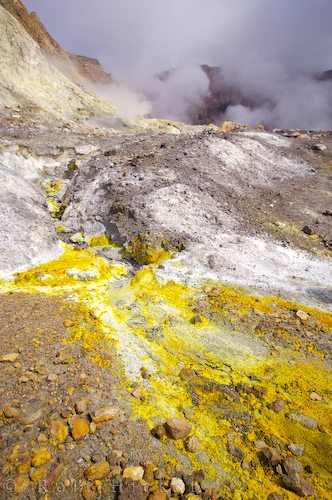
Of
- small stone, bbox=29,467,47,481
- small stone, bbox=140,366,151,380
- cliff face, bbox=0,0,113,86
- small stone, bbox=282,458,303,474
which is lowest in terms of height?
small stone, bbox=29,467,47,481

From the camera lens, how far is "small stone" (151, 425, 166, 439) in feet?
10.8

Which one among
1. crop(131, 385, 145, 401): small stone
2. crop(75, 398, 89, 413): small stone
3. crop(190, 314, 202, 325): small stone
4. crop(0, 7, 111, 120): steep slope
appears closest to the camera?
crop(75, 398, 89, 413): small stone

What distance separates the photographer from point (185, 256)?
25.3 ft

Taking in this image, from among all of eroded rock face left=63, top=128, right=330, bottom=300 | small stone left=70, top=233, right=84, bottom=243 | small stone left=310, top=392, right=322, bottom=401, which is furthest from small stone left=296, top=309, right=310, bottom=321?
small stone left=70, top=233, right=84, bottom=243

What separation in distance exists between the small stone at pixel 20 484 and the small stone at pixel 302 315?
4778 mm

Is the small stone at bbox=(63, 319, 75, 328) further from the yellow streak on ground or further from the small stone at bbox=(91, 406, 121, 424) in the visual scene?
the small stone at bbox=(91, 406, 121, 424)

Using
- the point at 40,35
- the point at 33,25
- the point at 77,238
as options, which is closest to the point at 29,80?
the point at 40,35

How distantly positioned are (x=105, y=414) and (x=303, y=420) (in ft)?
7.83

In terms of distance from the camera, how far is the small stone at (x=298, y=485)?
9.23ft

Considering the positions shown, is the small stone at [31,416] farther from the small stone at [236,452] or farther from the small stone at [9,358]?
the small stone at [236,452]

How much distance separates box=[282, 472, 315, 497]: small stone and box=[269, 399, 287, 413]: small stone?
2.70ft

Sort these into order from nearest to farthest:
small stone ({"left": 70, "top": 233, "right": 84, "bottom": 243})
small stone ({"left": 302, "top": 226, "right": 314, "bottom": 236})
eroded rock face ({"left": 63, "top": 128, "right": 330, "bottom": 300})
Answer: eroded rock face ({"left": 63, "top": 128, "right": 330, "bottom": 300})
small stone ({"left": 70, "top": 233, "right": 84, "bottom": 243})
small stone ({"left": 302, "top": 226, "right": 314, "bottom": 236})

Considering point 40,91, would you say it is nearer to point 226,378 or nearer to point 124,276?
point 124,276

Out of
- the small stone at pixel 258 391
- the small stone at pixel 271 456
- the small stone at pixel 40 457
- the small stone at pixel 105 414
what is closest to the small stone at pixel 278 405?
the small stone at pixel 258 391
